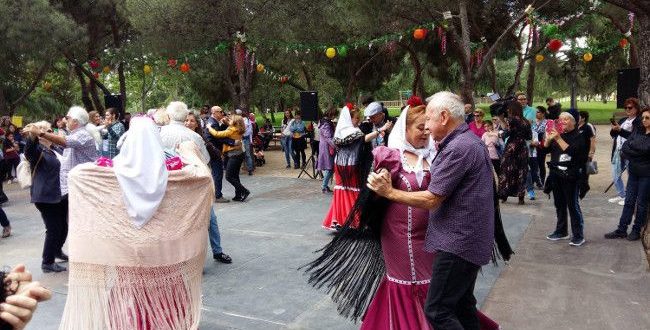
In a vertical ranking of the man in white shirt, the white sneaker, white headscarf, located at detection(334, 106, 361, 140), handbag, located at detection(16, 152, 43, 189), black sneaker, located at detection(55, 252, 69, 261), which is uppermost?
the man in white shirt

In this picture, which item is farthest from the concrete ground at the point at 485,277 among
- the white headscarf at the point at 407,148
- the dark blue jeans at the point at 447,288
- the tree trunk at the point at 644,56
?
the tree trunk at the point at 644,56

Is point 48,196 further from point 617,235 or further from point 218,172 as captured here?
point 617,235

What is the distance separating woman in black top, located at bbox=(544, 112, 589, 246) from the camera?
624cm

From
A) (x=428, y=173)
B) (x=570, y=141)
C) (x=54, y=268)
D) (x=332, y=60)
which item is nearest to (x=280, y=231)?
(x=54, y=268)

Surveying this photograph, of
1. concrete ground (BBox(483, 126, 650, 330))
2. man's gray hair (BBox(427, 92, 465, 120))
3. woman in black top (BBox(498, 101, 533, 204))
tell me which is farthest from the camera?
woman in black top (BBox(498, 101, 533, 204))

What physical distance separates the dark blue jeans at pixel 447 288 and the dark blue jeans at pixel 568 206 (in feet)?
12.4

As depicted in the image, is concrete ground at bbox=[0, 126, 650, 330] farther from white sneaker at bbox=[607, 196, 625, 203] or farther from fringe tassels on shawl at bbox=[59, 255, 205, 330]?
fringe tassels on shawl at bbox=[59, 255, 205, 330]

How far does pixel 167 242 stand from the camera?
3600 mm

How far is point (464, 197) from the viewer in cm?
294

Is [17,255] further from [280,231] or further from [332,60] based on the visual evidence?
[332,60]

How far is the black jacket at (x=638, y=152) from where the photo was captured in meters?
6.29

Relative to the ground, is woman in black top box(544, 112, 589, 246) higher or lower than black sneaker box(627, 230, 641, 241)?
Result: higher

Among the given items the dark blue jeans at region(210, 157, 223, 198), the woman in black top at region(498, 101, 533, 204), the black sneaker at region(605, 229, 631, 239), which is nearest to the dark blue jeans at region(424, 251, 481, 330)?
the black sneaker at region(605, 229, 631, 239)

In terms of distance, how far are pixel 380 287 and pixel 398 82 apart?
43572 mm
